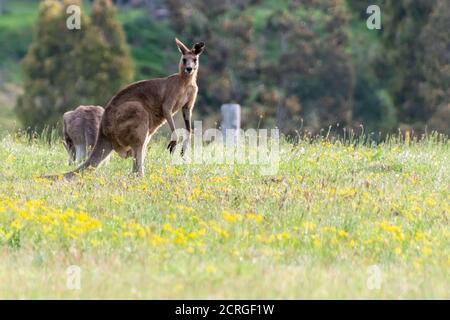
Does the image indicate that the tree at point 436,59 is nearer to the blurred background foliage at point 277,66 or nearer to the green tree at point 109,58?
the blurred background foliage at point 277,66

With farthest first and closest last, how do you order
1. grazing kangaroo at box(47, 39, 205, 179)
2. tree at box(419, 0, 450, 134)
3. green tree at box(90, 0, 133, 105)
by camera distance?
green tree at box(90, 0, 133, 105) → tree at box(419, 0, 450, 134) → grazing kangaroo at box(47, 39, 205, 179)

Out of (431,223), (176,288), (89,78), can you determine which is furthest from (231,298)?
(89,78)

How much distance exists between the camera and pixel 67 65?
131ft

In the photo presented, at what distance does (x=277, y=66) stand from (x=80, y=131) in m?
31.2

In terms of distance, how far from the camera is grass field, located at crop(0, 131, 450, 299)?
6.76 metres

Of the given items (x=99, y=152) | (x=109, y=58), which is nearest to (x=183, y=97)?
(x=99, y=152)

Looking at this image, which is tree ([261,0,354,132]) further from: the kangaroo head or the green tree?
the kangaroo head

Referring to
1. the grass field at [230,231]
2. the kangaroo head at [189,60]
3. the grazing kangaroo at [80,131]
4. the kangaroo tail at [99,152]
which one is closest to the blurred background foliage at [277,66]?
the grazing kangaroo at [80,131]

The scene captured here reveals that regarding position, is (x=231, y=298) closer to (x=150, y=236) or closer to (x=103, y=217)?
(x=150, y=236)

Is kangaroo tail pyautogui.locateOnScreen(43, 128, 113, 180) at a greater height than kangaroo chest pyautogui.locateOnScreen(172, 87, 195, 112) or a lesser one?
lesser

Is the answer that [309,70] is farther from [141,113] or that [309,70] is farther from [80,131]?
[141,113]

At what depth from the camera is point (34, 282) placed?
6848mm

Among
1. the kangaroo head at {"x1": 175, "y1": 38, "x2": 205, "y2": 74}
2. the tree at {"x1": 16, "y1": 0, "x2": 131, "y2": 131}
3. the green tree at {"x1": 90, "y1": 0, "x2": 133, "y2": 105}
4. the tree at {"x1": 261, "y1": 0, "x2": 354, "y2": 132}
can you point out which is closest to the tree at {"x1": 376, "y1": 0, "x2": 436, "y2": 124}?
the tree at {"x1": 261, "y1": 0, "x2": 354, "y2": 132}

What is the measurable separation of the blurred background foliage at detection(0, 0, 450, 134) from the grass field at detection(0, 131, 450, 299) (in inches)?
971
